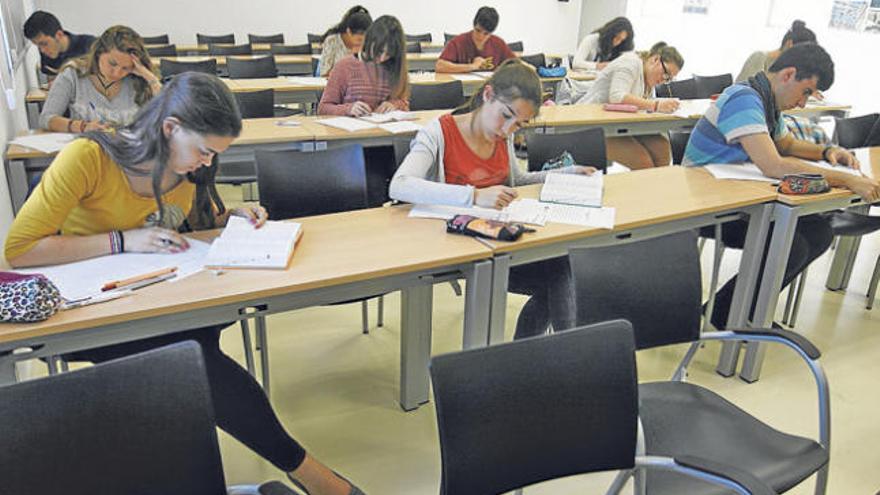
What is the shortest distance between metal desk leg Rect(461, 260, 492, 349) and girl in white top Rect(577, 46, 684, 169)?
2499 mm

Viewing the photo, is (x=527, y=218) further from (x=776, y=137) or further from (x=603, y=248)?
(x=776, y=137)

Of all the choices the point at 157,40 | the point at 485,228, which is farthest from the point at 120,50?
the point at 157,40

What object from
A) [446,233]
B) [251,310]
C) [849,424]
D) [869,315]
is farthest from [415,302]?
[869,315]

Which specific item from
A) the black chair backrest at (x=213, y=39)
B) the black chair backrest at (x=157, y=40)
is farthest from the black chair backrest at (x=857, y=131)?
the black chair backrest at (x=157, y=40)

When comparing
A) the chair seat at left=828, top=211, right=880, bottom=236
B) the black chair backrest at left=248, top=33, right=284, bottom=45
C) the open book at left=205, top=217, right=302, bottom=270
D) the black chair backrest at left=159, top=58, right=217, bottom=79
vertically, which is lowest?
the chair seat at left=828, top=211, right=880, bottom=236

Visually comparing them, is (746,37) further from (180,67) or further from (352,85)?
(180,67)

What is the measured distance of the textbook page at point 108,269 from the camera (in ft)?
4.85

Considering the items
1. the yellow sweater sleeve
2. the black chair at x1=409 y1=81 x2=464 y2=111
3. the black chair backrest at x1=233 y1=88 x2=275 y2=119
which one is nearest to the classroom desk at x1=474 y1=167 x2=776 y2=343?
the yellow sweater sleeve

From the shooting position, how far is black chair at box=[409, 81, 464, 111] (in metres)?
4.08

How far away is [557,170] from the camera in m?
2.55

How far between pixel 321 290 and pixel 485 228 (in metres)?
0.54

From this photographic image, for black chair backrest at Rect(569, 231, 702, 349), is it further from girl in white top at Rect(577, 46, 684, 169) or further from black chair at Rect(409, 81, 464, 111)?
black chair at Rect(409, 81, 464, 111)

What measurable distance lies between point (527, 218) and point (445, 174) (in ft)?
1.27

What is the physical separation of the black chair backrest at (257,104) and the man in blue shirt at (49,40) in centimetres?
129
